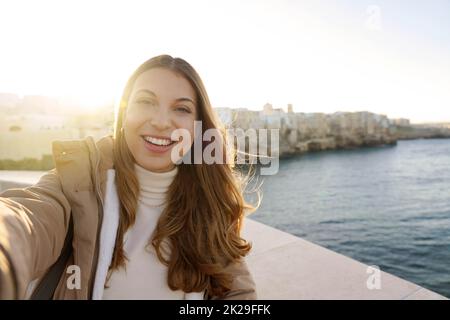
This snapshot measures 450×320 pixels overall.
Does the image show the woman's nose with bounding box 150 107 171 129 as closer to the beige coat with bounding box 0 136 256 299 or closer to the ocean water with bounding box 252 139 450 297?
the beige coat with bounding box 0 136 256 299

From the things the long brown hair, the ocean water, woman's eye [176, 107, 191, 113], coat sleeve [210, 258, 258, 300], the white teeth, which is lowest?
the ocean water

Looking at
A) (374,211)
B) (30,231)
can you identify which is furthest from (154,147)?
(374,211)

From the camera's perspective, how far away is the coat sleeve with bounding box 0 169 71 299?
0.71m

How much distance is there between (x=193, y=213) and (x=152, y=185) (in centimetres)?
20

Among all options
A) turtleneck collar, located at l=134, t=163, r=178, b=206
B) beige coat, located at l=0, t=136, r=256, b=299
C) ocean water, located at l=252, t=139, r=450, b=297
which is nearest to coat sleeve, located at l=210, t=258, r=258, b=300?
beige coat, located at l=0, t=136, r=256, b=299

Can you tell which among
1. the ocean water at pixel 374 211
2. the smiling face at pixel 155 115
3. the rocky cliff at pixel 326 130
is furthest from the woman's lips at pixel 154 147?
the rocky cliff at pixel 326 130

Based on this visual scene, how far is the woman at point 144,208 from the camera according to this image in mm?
1042

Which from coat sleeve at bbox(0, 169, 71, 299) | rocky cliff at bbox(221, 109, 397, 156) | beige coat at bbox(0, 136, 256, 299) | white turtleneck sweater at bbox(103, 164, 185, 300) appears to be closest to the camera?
coat sleeve at bbox(0, 169, 71, 299)

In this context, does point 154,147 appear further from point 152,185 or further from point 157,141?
point 152,185

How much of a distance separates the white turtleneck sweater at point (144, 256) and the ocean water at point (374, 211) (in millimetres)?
10592

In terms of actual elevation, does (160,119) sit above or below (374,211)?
above

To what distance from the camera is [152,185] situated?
1335 millimetres

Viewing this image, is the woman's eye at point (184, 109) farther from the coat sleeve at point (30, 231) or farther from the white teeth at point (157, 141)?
the coat sleeve at point (30, 231)
